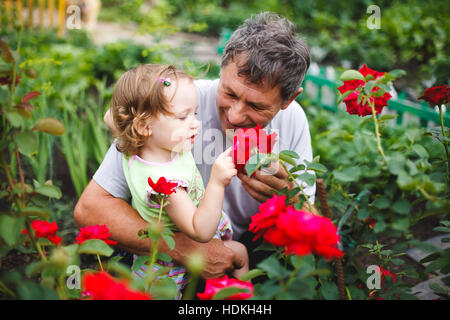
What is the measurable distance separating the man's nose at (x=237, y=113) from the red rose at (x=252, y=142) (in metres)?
0.45

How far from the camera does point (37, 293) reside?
67 centimetres

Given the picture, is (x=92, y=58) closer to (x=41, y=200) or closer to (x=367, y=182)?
(x=41, y=200)

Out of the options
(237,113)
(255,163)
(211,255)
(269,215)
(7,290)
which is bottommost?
(211,255)

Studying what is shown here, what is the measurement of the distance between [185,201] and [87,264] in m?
0.90

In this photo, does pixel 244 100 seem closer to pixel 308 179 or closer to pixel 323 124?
pixel 308 179

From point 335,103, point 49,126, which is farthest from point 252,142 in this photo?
point 335,103

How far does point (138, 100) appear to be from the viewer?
3.88 feet

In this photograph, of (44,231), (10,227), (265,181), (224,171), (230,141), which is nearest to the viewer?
(10,227)

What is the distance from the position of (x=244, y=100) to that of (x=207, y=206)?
478 millimetres

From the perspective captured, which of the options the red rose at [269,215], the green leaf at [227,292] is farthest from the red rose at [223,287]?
the red rose at [269,215]

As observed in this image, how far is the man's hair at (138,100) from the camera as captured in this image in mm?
1164

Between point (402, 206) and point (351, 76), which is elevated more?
point (351, 76)

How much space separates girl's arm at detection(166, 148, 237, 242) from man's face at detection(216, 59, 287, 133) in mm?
357

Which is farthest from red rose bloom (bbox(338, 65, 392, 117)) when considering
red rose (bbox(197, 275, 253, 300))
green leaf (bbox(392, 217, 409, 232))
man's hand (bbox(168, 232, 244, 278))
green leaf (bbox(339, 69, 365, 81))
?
man's hand (bbox(168, 232, 244, 278))
